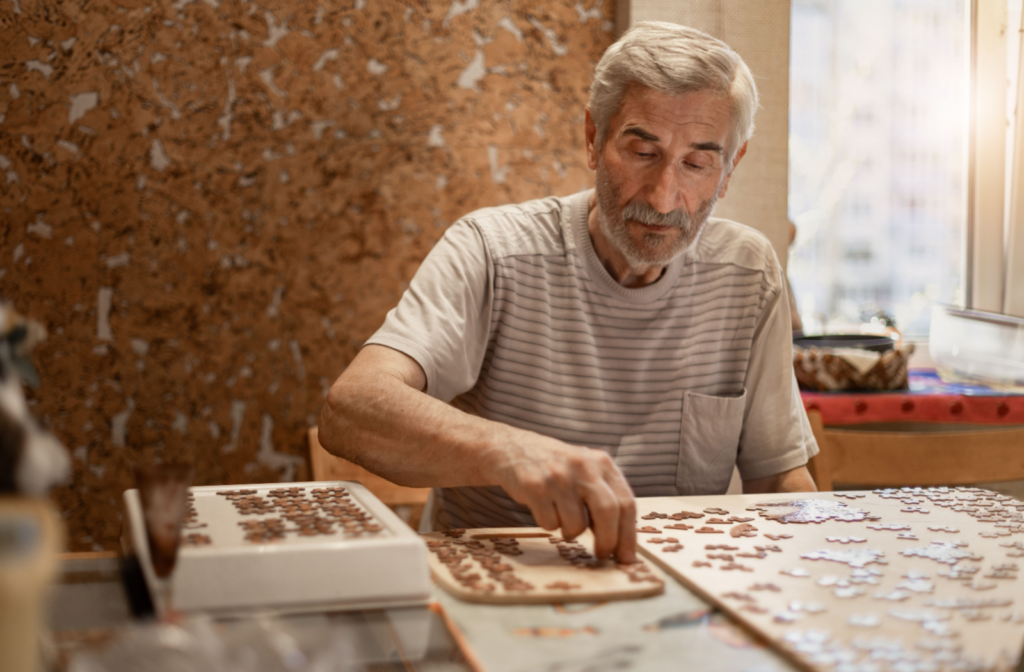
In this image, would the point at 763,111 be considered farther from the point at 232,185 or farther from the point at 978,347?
the point at 232,185

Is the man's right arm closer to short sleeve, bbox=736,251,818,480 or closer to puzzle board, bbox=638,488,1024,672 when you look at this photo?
puzzle board, bbox=638,488,1024,672

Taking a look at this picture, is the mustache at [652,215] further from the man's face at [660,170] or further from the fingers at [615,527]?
the fingers at [615,527]

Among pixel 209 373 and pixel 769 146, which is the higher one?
pixel 769 146

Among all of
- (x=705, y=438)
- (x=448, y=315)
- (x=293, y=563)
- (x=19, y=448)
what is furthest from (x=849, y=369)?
(x=19, y=448)

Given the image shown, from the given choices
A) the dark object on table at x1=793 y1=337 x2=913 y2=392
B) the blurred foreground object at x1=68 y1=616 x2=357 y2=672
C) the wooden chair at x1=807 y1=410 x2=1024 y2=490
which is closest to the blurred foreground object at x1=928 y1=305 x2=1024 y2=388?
the dark object on table at x1=793 y1=337 x2=913 y2=392

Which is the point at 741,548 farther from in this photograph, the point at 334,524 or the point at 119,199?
the point at 119,199

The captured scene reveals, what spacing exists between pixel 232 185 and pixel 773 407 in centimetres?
172

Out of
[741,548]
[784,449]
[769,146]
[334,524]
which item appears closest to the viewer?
[334,524]

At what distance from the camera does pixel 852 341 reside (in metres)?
2.86

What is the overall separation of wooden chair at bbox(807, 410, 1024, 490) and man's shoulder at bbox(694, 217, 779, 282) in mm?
456

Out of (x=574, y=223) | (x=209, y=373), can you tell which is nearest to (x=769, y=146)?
(x=574, y=223)

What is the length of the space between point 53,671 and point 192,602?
0.17 metres

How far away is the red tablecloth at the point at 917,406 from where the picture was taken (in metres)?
2.59

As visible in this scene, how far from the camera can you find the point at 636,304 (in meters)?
1.90
